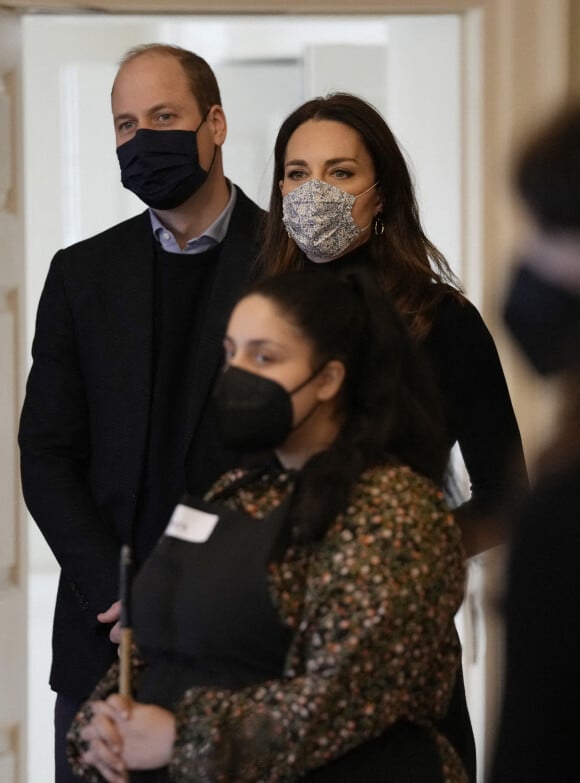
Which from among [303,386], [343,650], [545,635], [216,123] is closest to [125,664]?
[343,650]

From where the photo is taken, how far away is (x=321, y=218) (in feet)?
6.89

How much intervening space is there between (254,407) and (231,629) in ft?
0.92

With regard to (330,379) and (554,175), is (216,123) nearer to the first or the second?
(330,379)

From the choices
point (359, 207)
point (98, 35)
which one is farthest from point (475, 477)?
point (98, 35)

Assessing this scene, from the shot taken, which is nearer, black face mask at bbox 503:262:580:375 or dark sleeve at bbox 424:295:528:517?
black face mask at bbox 503:262:580:375

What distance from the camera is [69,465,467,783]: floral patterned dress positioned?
152cm

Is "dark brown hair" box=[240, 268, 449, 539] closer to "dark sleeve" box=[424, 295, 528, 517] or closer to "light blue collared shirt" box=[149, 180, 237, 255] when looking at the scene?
"dark sleeve" box=[424, 295, 528, 517]

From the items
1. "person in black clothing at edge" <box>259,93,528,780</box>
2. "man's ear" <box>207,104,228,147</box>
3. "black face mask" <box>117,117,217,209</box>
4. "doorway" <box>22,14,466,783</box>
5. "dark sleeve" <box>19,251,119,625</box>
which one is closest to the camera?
"person in black clothing at edge" <box>259,93,528,780</box>

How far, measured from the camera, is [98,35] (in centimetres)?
760

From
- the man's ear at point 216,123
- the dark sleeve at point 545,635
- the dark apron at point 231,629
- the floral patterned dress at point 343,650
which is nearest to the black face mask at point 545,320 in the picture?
the dark sleeve at point 545,635

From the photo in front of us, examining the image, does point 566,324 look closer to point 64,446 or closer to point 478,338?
point 478,338

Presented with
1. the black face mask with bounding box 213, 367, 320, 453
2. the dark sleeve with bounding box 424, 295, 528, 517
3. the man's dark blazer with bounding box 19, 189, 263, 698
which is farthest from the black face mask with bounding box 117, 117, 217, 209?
the black face mask with bounding box 213, 367, 320, 453

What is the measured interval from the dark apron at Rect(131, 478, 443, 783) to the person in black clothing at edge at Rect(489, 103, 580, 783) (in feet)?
1.34

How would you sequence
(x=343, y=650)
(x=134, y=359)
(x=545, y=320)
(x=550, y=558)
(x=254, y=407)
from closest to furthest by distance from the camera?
(x=550, y=558) → (x=545, y=320) → (x=343, y=650) → (x=254, y=407) → (x=134, y=359)
